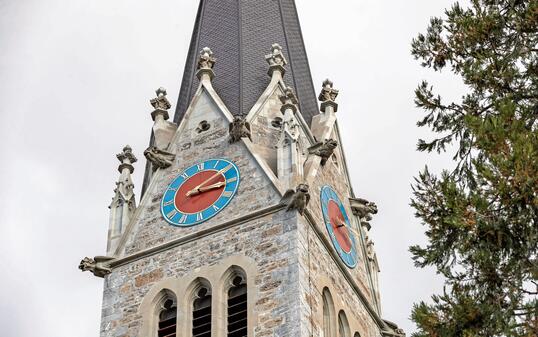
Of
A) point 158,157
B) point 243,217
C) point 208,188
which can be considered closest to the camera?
point 243,217

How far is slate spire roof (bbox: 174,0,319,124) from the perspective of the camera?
32.2 meters

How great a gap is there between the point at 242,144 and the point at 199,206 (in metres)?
1.75

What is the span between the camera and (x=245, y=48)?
33281 mm

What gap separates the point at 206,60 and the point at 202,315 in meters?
7.20

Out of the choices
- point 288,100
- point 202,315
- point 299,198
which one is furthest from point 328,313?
point 288,100

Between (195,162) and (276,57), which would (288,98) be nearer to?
(276,57)

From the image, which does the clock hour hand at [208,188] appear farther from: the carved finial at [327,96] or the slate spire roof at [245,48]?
the carved finial at [327,96]

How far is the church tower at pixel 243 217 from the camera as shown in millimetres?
27000

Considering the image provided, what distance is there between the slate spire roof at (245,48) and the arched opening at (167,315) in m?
5.18

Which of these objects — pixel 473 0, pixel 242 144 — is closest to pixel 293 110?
pixel 242 144

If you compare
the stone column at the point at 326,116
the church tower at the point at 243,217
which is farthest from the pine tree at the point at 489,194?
the stone column at the point at 326,116

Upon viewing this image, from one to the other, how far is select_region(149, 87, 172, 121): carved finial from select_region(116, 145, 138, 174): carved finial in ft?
4.03

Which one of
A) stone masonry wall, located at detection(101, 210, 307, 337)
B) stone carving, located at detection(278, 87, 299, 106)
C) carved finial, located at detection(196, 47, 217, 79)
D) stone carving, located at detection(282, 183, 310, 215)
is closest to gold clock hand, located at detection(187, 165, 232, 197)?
stone masonry wall, located at detection(101, 210, 307, 337)

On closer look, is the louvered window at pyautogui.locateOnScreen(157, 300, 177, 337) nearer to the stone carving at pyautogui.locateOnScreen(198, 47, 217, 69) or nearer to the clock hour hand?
the clock hour hand
